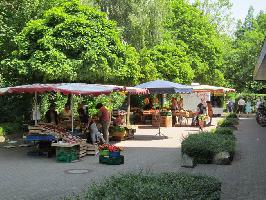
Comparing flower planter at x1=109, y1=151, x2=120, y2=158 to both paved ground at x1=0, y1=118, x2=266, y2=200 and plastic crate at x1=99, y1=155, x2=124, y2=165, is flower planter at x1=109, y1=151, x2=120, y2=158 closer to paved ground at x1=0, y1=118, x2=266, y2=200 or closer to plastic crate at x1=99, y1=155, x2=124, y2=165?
plastic crate at x1=99, y1=155, x2=124, y2=165

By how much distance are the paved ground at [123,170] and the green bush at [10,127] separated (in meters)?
2.89

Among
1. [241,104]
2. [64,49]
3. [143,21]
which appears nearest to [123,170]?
[64,49]

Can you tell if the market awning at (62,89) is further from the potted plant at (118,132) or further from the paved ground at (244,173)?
the paved ground at (244,173)

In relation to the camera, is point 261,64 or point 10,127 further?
point 10,127

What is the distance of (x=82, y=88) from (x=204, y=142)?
500cm

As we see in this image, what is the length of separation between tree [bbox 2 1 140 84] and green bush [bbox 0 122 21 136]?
2.44 metres

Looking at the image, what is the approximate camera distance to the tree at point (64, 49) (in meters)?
20.1

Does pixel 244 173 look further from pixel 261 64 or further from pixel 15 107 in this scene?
pixel 15 107

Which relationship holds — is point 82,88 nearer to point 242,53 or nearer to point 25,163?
point 25,163

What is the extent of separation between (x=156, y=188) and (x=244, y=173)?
6489mm

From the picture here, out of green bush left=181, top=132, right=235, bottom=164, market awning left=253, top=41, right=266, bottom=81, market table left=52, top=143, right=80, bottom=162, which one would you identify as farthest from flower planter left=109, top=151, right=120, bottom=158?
market awning left=253, top=41, right=266, bottom=81

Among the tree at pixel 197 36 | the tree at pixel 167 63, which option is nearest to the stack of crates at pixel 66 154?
the tree at pixel 167 63

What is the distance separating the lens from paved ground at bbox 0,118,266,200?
31.8 feet

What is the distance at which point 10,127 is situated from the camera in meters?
20.7
